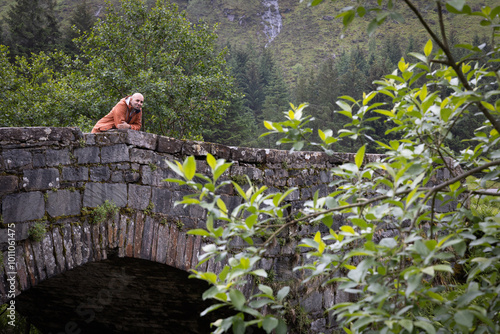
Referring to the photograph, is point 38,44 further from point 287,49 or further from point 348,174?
point 287,49

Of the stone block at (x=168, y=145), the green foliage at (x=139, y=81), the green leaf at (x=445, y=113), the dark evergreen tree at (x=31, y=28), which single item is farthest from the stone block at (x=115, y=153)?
the dark evergreen tree at (x=31, y=28)

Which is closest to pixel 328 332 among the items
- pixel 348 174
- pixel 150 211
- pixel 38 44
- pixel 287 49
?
pixel 150 211

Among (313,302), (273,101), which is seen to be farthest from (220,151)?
(273,101)

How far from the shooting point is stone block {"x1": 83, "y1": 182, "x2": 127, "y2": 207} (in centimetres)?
375

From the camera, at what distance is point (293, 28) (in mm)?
81562

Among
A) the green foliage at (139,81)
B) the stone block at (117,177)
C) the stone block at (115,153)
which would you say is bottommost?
the stone block at (117,177)

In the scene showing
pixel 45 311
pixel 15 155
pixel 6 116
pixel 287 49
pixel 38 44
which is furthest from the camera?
pixel 287 49

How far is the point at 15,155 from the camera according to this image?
3.34 m

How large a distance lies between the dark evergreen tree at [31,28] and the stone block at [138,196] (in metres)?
28.0

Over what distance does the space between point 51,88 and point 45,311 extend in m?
13.5

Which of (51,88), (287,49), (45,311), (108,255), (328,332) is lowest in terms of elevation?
(45,311)

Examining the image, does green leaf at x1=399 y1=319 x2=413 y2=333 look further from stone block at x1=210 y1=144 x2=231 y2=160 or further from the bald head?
the bald head

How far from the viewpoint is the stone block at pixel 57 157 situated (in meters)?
3.52

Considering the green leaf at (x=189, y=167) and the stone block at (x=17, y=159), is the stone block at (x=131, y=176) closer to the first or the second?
the stone block at (x=17, y=159)
